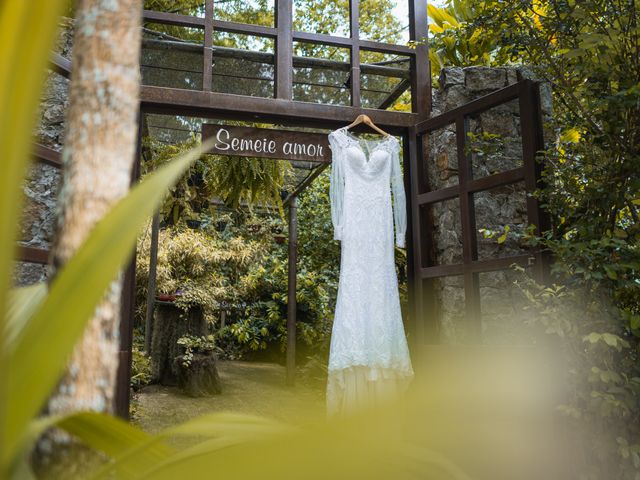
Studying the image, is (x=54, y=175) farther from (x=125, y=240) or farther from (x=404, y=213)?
(x=125, y=240)

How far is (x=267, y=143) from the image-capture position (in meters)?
3.22

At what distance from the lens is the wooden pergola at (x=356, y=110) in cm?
276

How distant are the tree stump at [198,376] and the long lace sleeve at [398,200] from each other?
2.68m

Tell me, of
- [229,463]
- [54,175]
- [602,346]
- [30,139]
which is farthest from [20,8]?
[54,175]

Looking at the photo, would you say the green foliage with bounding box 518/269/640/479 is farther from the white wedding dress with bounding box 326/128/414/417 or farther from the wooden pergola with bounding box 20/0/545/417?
the white wedding dress with bounding box 326/128/414/417

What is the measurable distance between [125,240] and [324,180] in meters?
6.99

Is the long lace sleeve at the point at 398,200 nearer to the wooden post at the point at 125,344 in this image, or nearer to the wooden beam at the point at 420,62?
the wooden beam at the point at 420,62

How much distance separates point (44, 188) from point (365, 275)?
165cm

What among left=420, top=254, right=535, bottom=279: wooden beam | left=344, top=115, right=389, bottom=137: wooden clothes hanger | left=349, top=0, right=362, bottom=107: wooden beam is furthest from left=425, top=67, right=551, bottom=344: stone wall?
left=349, top=0, right=362, bottom=107: wooden beam

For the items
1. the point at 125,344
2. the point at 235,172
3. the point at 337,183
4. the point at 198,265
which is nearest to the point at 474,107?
the point at 337,183

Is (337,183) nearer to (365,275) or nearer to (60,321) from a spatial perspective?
(365,275)

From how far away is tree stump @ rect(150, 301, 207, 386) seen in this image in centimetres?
539

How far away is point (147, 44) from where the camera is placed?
3270 mm

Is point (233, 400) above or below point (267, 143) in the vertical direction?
below
